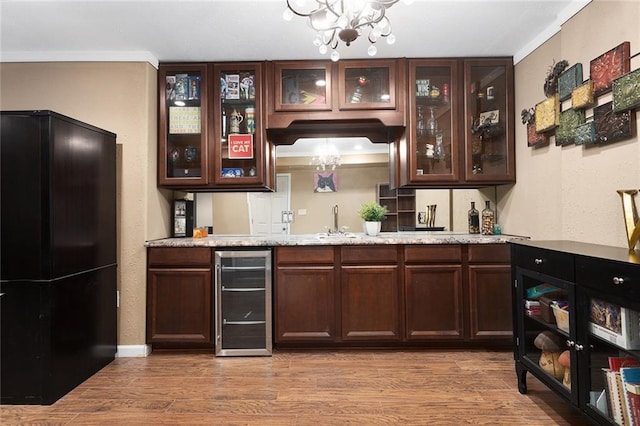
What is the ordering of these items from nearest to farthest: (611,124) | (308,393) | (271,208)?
(611,124), (308,393), (271,208)

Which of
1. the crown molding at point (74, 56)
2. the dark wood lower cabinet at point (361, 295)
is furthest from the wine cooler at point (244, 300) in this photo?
the crown molding at point (74, 56)

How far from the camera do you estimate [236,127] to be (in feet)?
10.1

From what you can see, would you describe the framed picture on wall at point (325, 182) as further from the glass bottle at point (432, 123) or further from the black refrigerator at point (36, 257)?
the black refrigerator at point (36, 257)

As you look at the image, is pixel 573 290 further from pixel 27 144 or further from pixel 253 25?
pixel 27 144

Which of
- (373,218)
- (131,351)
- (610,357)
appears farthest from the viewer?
(373,218)

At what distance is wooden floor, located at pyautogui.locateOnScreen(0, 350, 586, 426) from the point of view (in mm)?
1926

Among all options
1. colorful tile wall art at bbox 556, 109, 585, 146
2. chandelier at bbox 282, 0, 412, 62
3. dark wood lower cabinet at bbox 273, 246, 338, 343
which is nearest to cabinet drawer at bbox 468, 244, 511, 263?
colorful tile wall art at bbox 556, 109, 585, 146

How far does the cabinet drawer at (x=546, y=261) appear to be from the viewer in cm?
170

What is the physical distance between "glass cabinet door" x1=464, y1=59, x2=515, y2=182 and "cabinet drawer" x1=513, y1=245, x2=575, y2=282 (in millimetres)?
1053

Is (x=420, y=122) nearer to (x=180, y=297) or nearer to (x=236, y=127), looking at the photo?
(x=236, y=127)

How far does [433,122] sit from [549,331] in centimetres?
188

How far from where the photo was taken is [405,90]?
2.98 meters

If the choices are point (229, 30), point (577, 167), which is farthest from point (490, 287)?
point (229, 30)

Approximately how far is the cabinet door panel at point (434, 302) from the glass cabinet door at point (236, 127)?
161 centimetres
